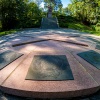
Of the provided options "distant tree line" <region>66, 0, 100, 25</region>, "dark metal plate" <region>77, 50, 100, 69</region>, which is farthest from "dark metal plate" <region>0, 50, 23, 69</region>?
"distant tree line" <region>66, 0, 100, 25</region>

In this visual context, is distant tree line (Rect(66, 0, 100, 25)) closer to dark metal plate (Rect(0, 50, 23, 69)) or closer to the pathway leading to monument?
the pathway leading to monument

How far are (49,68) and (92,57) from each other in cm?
150

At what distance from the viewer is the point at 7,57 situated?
5.10 m

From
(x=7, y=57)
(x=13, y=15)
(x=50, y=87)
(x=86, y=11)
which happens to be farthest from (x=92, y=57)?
(x=86, y=11)

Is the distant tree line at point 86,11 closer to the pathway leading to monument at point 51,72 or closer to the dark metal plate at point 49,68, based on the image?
the pathway leading to monument at point 51,72

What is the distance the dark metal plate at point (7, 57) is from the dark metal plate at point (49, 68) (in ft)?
2.08

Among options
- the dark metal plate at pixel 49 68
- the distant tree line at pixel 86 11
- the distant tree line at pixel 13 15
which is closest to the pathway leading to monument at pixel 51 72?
the dark metal plate at pixel 49 68

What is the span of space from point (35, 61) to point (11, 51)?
1.23 meters

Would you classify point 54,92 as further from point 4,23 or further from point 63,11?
point 63,11

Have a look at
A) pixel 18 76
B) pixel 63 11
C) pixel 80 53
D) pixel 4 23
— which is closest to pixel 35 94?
pixel 18 76

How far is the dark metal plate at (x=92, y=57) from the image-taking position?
15.7 ft

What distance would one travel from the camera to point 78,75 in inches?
163

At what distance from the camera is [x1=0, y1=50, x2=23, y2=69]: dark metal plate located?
15.7 feet

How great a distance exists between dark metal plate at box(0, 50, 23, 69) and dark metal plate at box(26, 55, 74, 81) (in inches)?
25.0
